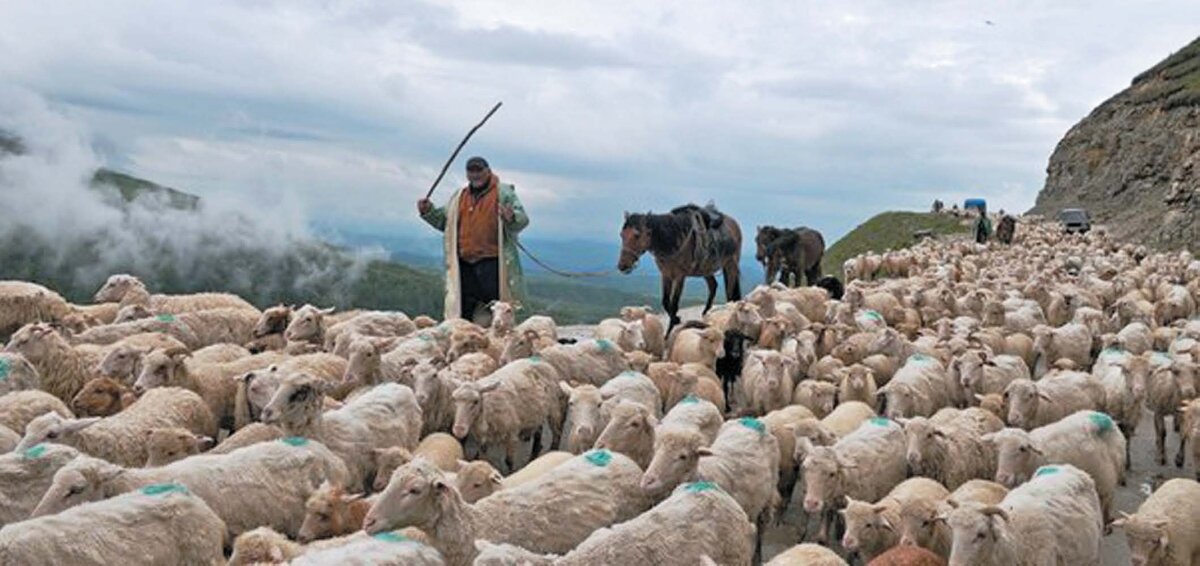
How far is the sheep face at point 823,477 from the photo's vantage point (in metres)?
8.04

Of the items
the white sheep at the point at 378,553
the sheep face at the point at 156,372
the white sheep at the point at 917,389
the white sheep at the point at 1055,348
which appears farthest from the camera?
the white sheep at the point at 1055,348

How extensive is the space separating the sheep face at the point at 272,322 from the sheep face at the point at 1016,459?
27.8 ft

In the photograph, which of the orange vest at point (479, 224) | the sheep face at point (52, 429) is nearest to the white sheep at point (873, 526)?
the sheep face at point (52, 429)

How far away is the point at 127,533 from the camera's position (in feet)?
18.9

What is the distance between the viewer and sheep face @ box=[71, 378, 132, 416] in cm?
909

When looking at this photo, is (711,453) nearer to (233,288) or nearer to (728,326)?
(728,326)

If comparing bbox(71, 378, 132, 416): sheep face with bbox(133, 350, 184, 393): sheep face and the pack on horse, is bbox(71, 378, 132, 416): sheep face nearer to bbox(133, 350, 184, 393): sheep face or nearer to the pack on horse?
bbox(133, 350, 184, 393): sheep face

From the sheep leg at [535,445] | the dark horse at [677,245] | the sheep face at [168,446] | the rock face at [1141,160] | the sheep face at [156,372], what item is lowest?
the sheep leg at [535,445]

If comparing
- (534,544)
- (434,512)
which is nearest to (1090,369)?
(534,544)

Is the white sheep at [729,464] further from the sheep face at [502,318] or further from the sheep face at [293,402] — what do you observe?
the sheep face at [502,318]

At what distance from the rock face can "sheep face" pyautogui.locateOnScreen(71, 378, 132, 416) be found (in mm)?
38983

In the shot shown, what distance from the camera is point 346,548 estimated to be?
5469 millimetres

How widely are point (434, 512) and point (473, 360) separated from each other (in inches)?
215

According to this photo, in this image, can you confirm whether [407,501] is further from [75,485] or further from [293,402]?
[293,402]
